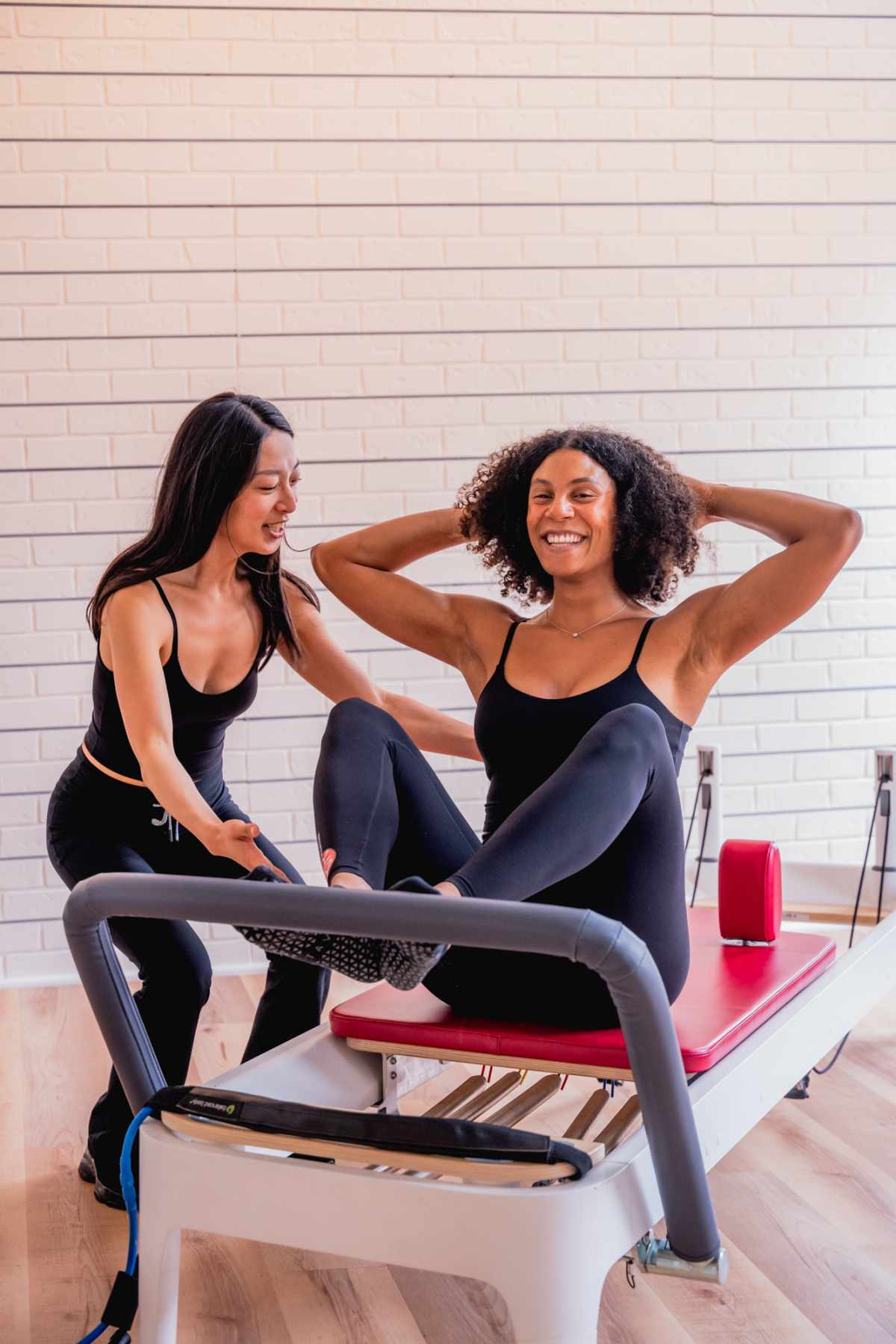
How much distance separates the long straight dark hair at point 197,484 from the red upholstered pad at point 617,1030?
856 mm

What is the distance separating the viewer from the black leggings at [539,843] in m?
1.66

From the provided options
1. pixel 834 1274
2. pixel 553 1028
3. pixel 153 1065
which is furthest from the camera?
pixel 834 1274

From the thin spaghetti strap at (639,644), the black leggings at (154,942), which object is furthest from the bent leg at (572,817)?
the black leggings at (154,942)

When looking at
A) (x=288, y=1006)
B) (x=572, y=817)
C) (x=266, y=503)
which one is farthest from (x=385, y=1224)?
(x=266, y=503)

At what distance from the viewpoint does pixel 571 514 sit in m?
2.29

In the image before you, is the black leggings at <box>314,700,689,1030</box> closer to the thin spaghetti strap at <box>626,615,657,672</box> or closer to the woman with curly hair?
the woman with curly hair

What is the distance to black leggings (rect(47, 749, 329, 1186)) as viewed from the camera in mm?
2289

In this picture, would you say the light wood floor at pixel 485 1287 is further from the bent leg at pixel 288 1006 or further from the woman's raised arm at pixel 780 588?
the woman's raised arm at pixel 780 588

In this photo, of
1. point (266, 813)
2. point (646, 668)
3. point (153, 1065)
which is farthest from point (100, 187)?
point (153, 1065)

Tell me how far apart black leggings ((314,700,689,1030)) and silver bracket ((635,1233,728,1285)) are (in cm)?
37

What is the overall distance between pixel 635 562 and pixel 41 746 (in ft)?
7.01

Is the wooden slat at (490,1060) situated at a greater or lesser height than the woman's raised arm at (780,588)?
lesser

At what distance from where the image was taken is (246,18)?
151 inches

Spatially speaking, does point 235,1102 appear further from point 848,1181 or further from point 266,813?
point 266,813
